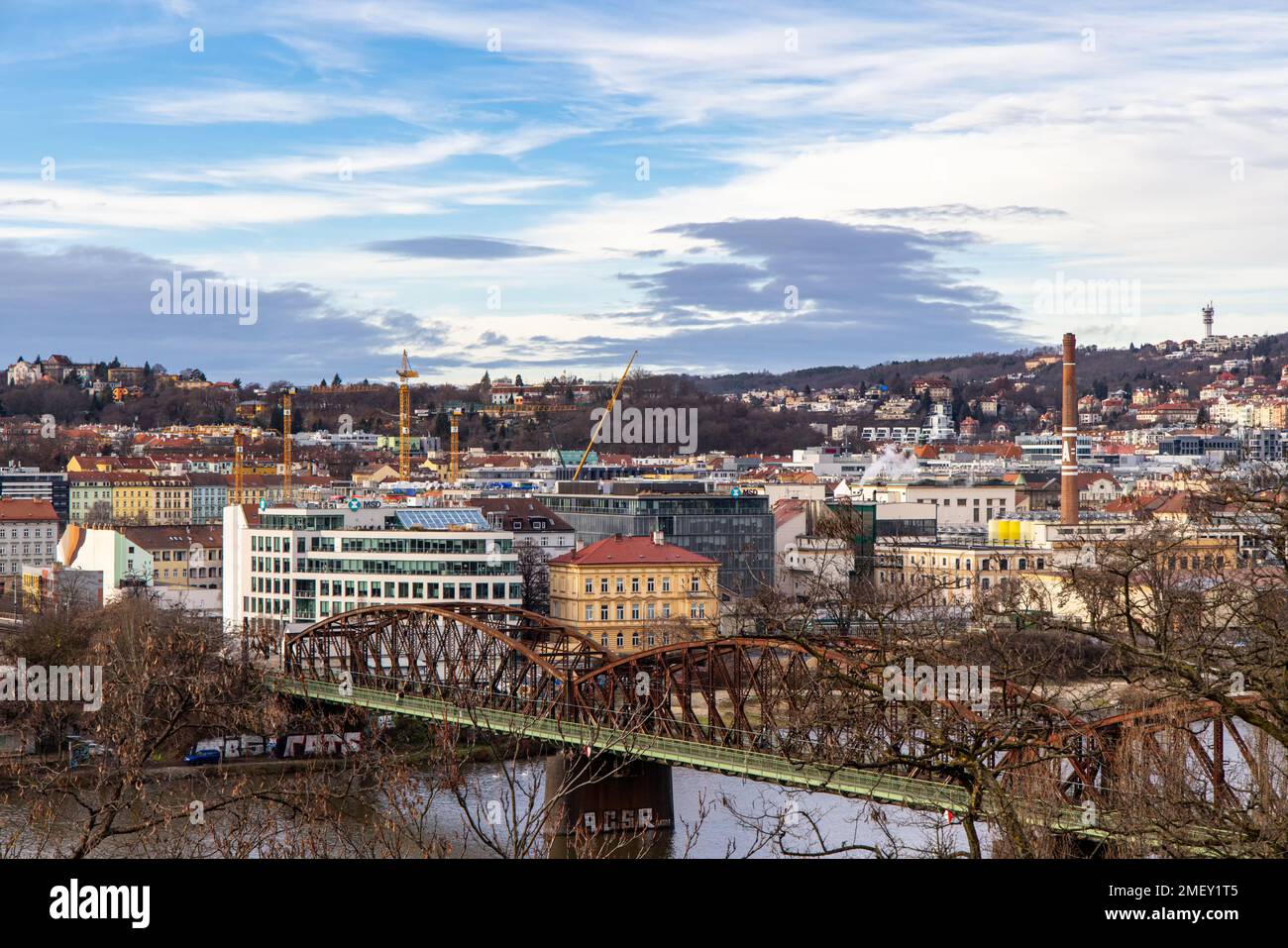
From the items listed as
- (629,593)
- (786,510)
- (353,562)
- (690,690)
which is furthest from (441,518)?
(690,690)

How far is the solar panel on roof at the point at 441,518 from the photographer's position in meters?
49.3

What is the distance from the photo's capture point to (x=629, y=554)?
50250mm

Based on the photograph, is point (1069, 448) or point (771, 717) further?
point (1069, 448)

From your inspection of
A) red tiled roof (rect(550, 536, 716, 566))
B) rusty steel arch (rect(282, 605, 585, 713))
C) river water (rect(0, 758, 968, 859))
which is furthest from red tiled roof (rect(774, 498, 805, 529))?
river water (rect(0, 758, 968, 859))

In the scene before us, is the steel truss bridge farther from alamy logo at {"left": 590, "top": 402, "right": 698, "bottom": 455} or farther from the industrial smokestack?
alamy logo at {"left": 590, "top": 402, "right": 698, "bottom": 455}

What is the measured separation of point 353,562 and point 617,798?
66.4 ft

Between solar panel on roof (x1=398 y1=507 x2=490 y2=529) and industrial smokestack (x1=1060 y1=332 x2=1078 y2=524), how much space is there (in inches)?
904

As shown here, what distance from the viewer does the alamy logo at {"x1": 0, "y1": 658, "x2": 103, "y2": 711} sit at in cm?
3466

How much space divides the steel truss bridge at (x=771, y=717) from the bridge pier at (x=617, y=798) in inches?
23.1

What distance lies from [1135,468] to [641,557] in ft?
270
